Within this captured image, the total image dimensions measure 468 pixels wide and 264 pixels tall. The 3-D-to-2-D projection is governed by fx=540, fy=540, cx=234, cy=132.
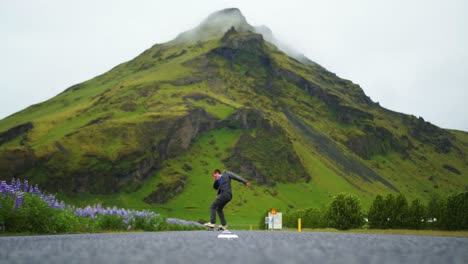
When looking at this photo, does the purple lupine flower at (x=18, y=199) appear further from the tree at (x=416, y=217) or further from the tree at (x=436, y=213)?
the tree at (x=416, y=217)

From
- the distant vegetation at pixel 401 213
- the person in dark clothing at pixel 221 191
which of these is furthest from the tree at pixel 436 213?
the person in dark clothing at pixel 221 191

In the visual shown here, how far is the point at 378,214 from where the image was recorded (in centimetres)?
3462

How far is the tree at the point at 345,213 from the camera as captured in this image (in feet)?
120

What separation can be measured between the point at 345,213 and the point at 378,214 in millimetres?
2783

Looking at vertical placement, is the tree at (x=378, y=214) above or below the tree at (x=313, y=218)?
above

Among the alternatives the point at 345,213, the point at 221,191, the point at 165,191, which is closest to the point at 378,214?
the point at 345,213

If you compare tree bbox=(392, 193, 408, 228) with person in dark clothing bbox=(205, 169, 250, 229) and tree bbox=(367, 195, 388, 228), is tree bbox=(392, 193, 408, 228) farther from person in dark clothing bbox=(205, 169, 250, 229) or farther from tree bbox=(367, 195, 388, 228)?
person in dark clothing bbox=(205, 169, 250, 229)

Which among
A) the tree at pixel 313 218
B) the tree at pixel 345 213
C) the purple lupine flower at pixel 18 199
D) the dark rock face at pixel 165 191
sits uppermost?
the purple lupine flower at pixel 18 199

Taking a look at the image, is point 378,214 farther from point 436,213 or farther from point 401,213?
point 436,213

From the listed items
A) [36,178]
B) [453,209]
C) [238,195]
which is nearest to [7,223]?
[453,209]

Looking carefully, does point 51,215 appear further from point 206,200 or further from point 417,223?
point 206,200

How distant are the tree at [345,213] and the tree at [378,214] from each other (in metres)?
1.72

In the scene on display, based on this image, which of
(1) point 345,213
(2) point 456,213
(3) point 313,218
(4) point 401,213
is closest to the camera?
(2) point 456,213

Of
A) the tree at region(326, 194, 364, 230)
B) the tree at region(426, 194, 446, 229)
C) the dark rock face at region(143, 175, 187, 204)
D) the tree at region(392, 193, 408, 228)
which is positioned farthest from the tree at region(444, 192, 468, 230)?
the dark rock face at region(143, 175, 187, 204)
